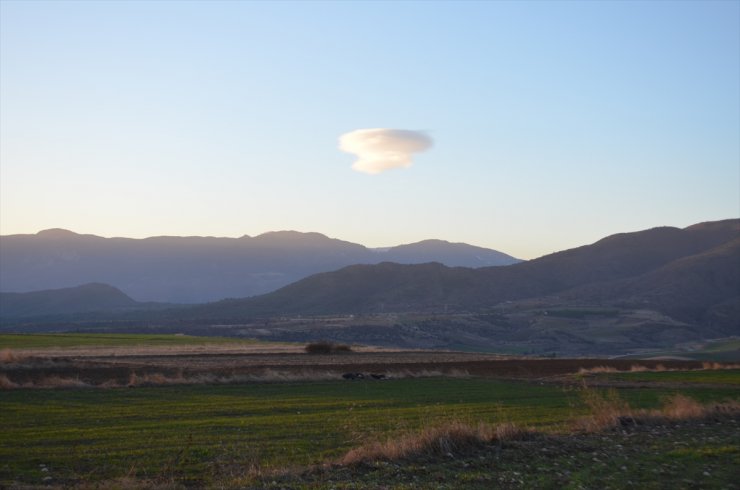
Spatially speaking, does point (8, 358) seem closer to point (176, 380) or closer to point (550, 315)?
point (176, 380)

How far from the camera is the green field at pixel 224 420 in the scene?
55.5 ft

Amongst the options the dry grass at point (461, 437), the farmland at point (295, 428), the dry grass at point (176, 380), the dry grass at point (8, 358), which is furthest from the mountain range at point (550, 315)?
the dry grass at point (461, 437)

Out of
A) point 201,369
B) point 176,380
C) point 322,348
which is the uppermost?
point 176,380

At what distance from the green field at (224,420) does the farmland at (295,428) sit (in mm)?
62

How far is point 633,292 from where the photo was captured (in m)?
168

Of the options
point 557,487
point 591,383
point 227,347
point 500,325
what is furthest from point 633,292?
point 557,487

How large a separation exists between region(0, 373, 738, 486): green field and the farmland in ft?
0.20

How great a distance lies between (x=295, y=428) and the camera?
77.2ft

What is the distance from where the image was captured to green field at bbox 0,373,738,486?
55.5 feet

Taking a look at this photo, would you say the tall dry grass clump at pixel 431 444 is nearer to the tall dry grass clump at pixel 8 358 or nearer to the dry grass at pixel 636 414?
the dry grass at pixel 636 414

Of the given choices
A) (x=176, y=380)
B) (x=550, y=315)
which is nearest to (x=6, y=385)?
(x=176, y=380)

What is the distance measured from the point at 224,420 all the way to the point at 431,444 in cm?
1099

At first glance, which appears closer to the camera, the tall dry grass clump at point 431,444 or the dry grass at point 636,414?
the tall dry grass clump at point 431,444

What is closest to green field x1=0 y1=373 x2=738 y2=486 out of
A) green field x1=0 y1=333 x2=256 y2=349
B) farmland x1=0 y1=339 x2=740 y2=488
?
farmland x1=0 y1=339 x2=740 y2=488
